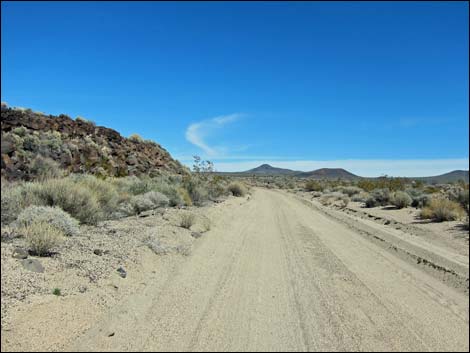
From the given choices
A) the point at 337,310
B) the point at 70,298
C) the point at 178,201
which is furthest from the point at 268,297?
the point at 178,201

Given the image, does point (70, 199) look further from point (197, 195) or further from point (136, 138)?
point (136, 138)

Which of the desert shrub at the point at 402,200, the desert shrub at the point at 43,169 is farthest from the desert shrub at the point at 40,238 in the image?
the desert shrub at the point at 402,200

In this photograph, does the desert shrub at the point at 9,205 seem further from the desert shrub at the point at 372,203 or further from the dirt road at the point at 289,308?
the desert shrub at the point at 372,203

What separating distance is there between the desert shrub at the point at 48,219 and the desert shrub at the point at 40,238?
1.88ft

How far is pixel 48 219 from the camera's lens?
909 cm

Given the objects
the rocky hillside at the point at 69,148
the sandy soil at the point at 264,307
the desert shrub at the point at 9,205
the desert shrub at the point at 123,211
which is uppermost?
the rocky hillside at the point at 69,148

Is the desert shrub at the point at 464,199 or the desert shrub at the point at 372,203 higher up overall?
the desert shrub at the point at 464,199

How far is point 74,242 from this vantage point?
893 centimetres

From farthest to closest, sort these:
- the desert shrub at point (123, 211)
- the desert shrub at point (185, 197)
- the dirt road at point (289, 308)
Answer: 1. the desert shrub at point (185, 197)
2. the desert shrub at point (123, 211)
3. the dirt road at point (289, 308)

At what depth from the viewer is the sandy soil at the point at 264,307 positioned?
481cm

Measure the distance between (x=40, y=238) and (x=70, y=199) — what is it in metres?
3.62

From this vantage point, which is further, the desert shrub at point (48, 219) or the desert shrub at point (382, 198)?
the desert shrub at point (382, 198)

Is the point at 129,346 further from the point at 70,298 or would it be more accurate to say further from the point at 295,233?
the point at 295,233

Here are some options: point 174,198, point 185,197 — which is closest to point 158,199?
point 174,198
